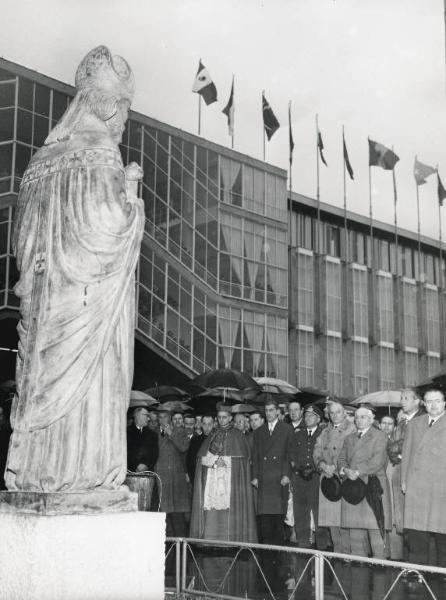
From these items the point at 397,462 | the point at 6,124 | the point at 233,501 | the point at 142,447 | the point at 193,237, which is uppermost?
the point at 6,124

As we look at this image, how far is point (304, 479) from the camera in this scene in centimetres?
1229

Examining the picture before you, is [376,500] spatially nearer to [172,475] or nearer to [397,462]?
[397,462]

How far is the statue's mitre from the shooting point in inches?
194

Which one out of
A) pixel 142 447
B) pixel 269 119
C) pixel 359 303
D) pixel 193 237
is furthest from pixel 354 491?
pixel 359 303

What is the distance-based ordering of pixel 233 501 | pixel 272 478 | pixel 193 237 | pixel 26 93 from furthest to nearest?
1. pixel 193 237
2. pixel 26 93
3. pixel 233 501
4. pixel 272 478

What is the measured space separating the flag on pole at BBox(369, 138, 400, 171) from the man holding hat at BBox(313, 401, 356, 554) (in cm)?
3060

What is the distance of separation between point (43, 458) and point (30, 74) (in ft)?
87.3

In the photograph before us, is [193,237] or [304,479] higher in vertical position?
[193,237]

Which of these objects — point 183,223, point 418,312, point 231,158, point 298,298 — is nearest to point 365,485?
point 183,223

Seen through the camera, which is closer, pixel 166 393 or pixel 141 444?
pixel 141 444

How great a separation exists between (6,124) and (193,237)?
10304 millimetres

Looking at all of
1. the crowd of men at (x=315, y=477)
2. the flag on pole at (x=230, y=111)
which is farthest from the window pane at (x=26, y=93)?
the crowd of men at (x=315, y=477)

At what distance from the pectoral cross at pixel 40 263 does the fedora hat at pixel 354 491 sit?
716cm

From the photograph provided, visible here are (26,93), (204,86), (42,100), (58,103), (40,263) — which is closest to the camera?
(40,263)
